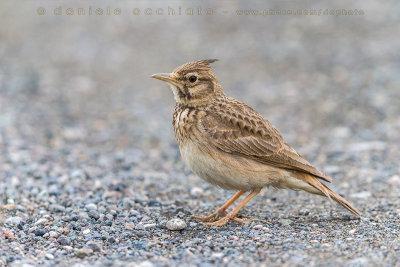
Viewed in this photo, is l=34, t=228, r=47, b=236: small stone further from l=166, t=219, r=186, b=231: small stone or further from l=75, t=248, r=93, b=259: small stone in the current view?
l=166, t=219, r=186, b=231: small stone

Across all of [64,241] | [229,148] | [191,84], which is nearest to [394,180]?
[229,148]

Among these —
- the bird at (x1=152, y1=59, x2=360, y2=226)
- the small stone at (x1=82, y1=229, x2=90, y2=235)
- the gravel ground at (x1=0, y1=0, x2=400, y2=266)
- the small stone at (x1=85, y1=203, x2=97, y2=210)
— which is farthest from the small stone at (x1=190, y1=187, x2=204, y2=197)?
the small stone at (x1=82, y1=229, x2=90, y2=235)

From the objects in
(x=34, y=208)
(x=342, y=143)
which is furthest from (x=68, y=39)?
(x=34, y=208)

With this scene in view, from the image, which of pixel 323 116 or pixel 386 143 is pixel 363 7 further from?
pixel 386 143

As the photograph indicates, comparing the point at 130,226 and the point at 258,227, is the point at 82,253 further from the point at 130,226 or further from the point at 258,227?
the point at 258,227

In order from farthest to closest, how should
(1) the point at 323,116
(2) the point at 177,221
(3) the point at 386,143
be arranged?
(1) the point at 323,116 → (3) the point at 386,143 → (2) the point at 177,221

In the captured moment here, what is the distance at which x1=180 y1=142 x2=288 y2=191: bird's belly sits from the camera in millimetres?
6633

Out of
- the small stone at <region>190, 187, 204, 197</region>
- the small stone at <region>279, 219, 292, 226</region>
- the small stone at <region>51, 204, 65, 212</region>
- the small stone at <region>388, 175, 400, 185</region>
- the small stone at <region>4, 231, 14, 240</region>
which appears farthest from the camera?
the small stone at <region>388, 175, 400, 185</region>

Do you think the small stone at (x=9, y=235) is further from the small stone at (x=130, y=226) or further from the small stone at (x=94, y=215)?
the small stone at (x=130, y=226)

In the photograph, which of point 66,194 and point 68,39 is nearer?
point 66,194

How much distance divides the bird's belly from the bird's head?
2.26 ft

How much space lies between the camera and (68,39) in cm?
1914

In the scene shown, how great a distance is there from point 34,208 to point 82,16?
1532cm

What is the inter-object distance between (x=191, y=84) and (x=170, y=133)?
16.6 ft
